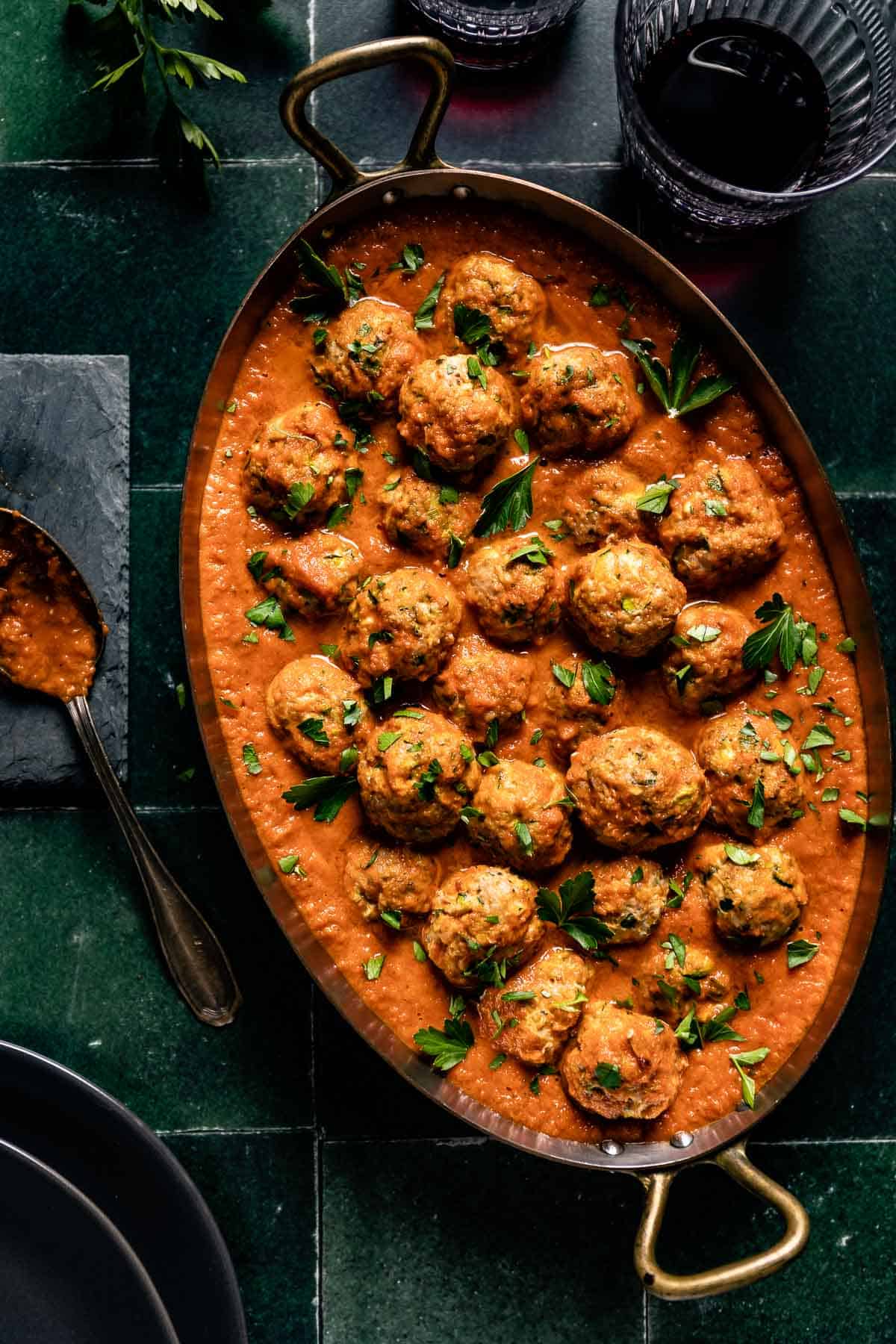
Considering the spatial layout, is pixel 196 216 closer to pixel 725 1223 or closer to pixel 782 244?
pixel 782 244

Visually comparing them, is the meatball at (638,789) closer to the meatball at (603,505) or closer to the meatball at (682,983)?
the meatball at (682,983)

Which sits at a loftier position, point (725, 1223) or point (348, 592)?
point (348, 592)

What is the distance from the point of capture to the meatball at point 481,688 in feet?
11.4

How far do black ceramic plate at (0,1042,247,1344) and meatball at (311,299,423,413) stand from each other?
2.29 m

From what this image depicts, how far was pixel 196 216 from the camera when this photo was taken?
405 cm

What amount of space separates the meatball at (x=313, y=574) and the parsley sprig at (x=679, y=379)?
3.50ft

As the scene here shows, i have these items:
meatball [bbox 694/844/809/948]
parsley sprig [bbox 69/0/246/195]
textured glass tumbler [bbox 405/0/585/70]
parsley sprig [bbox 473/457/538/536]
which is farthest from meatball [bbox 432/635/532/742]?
textured glass tumbler [bbox 405/0/585/70]

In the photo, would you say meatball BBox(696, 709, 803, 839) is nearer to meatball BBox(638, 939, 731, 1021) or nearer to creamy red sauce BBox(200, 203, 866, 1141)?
creamy red sauce BBox(200, 203, 866, 1141)

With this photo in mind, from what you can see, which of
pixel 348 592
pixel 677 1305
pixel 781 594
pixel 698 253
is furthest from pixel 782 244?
pixel 677 1305

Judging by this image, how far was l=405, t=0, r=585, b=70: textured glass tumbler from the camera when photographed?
3928 millimetres

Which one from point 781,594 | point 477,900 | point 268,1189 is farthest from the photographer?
point 268,1189

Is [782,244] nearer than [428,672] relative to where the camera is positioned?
No

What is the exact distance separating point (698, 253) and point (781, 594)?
1353 millimetres

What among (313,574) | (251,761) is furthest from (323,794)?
(313,574)
